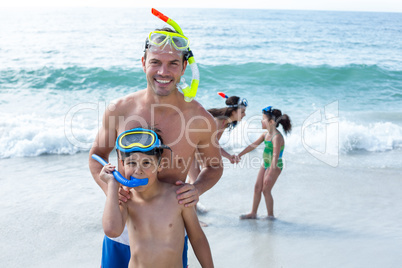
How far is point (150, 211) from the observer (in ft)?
7.79

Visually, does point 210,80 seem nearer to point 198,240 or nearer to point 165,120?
point 165,120

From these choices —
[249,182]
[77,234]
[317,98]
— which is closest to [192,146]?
[77,234]

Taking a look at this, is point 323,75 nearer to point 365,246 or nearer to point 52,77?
point 52,77

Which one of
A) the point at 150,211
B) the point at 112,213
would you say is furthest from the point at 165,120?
the point at 112,213

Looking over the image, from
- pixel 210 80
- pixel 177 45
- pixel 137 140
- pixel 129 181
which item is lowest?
pixel 210 80

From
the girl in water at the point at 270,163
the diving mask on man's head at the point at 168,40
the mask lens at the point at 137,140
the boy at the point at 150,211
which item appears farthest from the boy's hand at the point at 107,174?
the girl in water at the point at 270,163

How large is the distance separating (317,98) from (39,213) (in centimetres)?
1061

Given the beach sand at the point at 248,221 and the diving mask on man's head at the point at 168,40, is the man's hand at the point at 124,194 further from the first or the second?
the beach sand at the point at 248,221

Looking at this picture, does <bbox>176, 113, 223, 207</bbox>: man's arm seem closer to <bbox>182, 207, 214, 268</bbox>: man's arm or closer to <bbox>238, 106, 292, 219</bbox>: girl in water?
<bbox>182, 207, 214, 268</bbox>: man's arm

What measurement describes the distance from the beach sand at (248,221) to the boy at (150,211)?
184 cm

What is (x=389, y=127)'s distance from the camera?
986 centimetres

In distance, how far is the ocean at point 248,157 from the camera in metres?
4.39

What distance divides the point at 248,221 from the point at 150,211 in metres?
2.96

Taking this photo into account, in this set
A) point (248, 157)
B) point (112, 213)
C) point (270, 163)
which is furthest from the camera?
point (248, 157)
